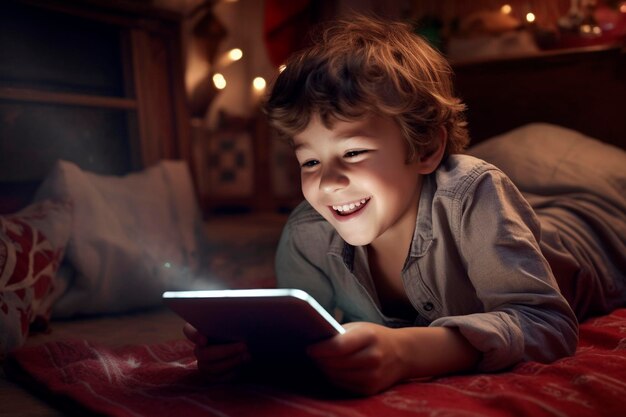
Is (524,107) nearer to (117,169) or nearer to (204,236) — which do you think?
(204,236)

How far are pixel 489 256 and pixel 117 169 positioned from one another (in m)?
1.46

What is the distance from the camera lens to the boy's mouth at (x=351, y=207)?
0.91 m

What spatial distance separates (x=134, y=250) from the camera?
4.98 feet

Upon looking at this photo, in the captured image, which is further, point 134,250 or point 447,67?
point 134,250

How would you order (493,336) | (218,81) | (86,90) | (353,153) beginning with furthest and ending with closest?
(218,81) → (86,90) → (353,153) → (493,336)

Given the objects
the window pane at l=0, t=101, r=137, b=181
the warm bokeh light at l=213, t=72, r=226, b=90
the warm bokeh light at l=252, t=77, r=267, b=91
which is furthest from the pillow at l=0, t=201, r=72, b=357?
the warm bokeh light at l=252, t=77, r=267, b=91

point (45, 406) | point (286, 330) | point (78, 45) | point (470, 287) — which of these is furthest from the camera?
point (78, 45)

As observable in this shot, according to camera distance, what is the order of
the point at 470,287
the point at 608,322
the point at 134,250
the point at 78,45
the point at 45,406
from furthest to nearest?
the point at 78,45
the point at 134,250
the point at 608,322
the point at 470,287
the point at 45,406

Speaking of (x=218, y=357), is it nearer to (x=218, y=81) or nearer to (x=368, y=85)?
(x=368, y=85)

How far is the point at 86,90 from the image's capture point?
1.88 m

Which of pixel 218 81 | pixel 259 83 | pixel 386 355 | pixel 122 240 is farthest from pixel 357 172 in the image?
pixel 259 83

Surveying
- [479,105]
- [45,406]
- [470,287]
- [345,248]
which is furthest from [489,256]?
[479,105]

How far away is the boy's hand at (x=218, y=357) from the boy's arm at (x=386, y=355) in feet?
0.50

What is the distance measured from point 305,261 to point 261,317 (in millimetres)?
492
